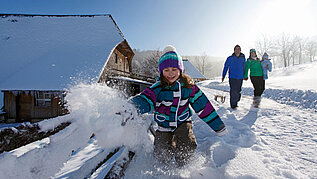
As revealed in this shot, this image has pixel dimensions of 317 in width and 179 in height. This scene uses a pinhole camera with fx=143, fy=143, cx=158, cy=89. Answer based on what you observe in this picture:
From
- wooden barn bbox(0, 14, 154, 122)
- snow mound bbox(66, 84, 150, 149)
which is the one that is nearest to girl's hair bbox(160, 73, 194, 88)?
snow mound bbox(66, 84, 150, 149)

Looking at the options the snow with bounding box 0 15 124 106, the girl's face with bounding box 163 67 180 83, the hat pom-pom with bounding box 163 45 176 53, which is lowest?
the girl's face with bounding box 163 67 180 83

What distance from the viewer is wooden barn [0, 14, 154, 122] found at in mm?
9539

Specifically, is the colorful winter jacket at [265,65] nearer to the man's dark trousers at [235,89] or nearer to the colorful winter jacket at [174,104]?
the man's dark trousers at [235,89]

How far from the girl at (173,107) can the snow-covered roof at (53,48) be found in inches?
310

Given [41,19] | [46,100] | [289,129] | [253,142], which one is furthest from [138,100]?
[41,19]

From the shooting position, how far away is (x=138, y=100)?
5.92ft

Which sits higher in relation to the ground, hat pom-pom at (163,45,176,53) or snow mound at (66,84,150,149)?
hat pom-pom at (163,45,176,53)

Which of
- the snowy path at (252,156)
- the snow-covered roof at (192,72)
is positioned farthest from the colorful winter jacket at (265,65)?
the snow-covered roof at (192,72)

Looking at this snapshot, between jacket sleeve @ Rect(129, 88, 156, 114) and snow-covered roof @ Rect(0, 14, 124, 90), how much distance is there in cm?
786

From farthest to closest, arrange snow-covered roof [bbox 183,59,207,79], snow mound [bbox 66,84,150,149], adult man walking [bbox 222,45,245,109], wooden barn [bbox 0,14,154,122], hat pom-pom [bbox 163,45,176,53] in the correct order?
snow-covered roof [bbox 183,59,207,79] < wooden barn [bbox 0,14,154,122] < adult man walking [bbox 222,45,245,109] < hat pom-pom [bbox 163,45,176,53] < snow mound [bbox 66,84,150,149]

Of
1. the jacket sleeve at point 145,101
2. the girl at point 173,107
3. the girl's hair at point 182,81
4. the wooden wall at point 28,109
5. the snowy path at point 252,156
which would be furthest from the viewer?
the wooden wall at point 28,109

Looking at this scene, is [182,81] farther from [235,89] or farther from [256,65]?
[256,65]

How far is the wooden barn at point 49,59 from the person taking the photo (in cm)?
954

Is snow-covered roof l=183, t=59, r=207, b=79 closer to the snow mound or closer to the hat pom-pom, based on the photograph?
the hat pom-pom
